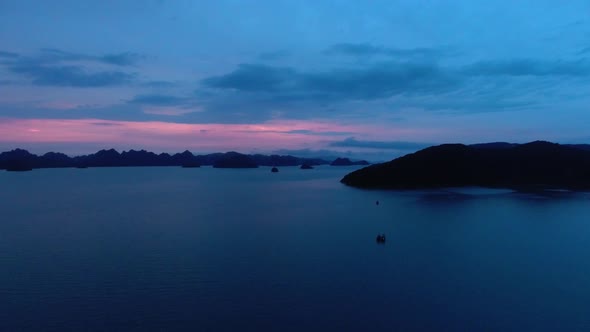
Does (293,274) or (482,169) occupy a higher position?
(482,169)

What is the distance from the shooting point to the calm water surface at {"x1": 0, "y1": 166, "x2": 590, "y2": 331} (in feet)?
83.0

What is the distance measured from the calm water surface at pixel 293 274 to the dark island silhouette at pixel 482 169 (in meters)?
74.1

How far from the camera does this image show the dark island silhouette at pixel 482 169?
446 feet

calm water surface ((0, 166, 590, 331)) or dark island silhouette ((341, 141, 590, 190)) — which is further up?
dark island silhouette ((341, 141, 590, 190))

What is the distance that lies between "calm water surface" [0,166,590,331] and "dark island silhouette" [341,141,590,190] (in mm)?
74086

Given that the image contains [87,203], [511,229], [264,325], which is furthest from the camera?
[87,203]

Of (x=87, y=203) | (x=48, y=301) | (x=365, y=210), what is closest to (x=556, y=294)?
(x=48, y=301)

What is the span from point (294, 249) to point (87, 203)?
63.1 metres

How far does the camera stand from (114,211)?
7481 cm

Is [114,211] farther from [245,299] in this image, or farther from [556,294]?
[556,294]

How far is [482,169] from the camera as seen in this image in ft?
474

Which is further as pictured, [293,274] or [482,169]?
[482,169]

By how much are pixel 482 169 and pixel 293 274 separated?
127 meters

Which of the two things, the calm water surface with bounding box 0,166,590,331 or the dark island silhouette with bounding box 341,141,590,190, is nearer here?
the calm water surface with bounding box 0,166,590,331
